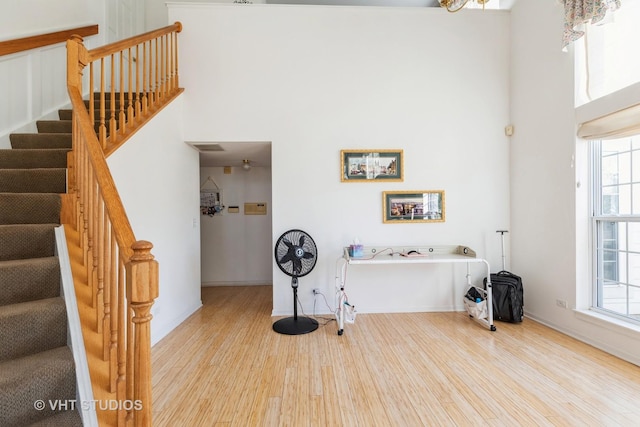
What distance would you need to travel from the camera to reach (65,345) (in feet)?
4.65

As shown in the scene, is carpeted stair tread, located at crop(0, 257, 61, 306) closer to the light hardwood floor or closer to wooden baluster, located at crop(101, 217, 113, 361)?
wooden baluster, located at crop(101, 217, 113, 361)

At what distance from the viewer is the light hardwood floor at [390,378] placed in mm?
1674

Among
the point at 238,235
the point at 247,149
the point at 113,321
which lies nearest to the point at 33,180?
the point at 113,321

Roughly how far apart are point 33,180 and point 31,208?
311 mm

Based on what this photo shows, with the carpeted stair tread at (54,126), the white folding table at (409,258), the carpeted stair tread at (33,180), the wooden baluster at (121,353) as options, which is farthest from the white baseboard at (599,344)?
the carpeted stair tread at (54,126)

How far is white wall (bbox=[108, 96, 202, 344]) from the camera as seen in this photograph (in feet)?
7.71

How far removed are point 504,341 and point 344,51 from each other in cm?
364

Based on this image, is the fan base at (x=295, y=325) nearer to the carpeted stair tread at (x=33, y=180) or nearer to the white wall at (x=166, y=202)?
the white wall at (x=166, y=202)

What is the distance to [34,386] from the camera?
1.16 meters

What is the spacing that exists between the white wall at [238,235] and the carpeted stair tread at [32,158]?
261cm

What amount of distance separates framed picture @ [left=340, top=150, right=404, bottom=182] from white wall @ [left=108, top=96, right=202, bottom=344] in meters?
1.92

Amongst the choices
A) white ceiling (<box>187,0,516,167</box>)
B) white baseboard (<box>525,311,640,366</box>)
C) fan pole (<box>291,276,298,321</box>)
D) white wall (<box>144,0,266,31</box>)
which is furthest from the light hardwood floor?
white wall (<box>144,0,266,31</box>)

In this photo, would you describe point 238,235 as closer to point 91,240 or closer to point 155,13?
point 91,240

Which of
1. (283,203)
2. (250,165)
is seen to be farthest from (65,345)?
(250,165)
